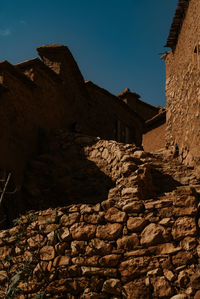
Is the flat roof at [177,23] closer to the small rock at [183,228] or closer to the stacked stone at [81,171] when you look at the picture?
the stacked stone at [81,171]

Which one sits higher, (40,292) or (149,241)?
(149,241)

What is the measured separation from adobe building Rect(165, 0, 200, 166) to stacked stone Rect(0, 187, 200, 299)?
11.0ft

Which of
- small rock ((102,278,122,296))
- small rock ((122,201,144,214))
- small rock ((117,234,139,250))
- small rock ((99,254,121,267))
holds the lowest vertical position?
small rock ((102,278,122,296))

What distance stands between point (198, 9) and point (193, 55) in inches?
40.1

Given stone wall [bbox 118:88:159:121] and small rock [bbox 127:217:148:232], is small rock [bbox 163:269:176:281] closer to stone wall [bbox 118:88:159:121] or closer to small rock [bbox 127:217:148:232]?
small rock [bbox 127:217:148:232]

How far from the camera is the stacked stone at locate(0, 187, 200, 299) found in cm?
400

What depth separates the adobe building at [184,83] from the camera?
7.45 metres

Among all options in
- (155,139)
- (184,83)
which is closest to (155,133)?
(155,139)

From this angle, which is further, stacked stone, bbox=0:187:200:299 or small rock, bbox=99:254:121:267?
small rock, bbox=99:254:121:267

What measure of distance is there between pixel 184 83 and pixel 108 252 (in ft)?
18.4

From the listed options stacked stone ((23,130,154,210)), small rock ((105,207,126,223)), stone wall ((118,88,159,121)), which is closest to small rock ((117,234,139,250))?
small rock ((105,207,126,223))

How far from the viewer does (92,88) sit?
15180mm

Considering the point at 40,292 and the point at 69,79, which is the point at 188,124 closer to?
the point at 40,292

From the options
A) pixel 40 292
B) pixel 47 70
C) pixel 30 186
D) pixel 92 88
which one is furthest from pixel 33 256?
pixel 92 88
